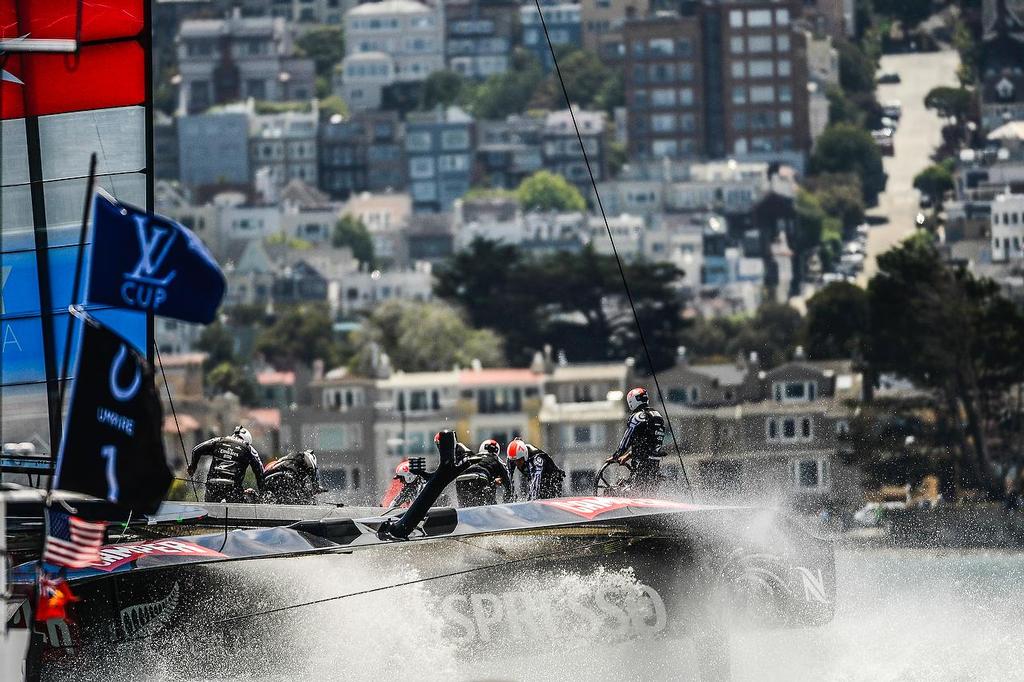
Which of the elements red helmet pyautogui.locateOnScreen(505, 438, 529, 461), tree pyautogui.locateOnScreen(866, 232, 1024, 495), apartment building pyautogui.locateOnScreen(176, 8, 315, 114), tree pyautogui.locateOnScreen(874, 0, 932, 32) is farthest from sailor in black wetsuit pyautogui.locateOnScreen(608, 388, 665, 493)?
apartment building pyautogui.locateOnScreen(176, 8, 315, 114)

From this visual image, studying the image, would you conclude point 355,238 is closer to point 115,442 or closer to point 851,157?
point 851,157

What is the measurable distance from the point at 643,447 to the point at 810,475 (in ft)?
159

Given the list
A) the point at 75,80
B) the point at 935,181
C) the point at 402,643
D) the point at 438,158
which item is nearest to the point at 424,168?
the point at 438,158

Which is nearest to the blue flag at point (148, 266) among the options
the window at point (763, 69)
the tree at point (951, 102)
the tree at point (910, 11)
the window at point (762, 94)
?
the tree at point (951, 102)

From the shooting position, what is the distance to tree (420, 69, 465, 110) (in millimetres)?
146000

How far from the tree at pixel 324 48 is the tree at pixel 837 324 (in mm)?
90393

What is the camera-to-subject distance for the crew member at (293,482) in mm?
14656

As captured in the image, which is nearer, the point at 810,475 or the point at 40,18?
the point at 40,18

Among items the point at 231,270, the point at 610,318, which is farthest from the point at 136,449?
the point at 231,270

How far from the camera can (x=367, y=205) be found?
129250 millimetres

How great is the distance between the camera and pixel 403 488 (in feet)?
45.3

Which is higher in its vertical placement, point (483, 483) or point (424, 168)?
point (424, 168)

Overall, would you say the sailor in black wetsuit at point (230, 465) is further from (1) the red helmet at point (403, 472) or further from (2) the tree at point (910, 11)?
(2) the tree at point (910, 11)

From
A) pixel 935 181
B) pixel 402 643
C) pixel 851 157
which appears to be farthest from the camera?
pixel 851 157
